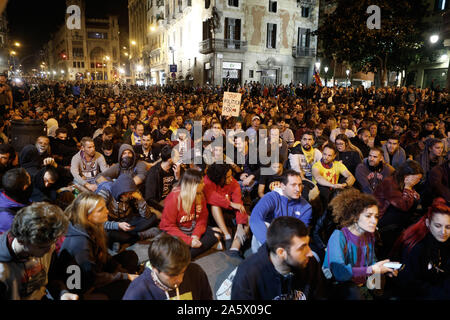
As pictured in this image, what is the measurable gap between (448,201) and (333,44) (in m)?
22.5

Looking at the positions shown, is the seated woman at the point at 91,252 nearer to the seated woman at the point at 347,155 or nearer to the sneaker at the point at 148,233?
the sneaker at the point at 148,233

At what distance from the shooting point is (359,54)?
24.1m

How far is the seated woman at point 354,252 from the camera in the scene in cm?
306

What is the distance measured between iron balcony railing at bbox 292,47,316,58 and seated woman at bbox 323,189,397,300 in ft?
117

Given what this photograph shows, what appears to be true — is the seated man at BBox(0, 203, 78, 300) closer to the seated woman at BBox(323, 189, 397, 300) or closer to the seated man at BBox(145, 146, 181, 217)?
the seated woman at BBox(323, 189, 397, 300)

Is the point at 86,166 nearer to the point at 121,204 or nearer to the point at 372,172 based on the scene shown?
the point at 121,204

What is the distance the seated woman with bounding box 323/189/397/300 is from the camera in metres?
3.06

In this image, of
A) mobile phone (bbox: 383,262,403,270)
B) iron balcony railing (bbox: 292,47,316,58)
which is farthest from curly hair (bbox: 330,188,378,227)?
iron balcony railing (bbox: 292,47,316,58)

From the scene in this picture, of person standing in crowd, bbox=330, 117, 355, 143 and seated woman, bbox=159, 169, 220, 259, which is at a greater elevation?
person standing in crowd, bbox=330, 117, 355, 143

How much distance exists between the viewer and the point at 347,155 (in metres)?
6.41

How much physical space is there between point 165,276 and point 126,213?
256 cm

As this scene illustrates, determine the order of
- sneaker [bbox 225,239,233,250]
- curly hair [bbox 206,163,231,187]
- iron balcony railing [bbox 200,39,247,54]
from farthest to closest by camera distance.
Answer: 1. iron balcony railing [bbox 200,39,247,54]
2. curly hair [bbox 206,163,231,187]
3. sneaker [bbox 225,239,233,250]

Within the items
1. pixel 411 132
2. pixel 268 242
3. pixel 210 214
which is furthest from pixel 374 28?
pixel 268 242

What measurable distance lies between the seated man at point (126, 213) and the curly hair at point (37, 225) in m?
1.74
